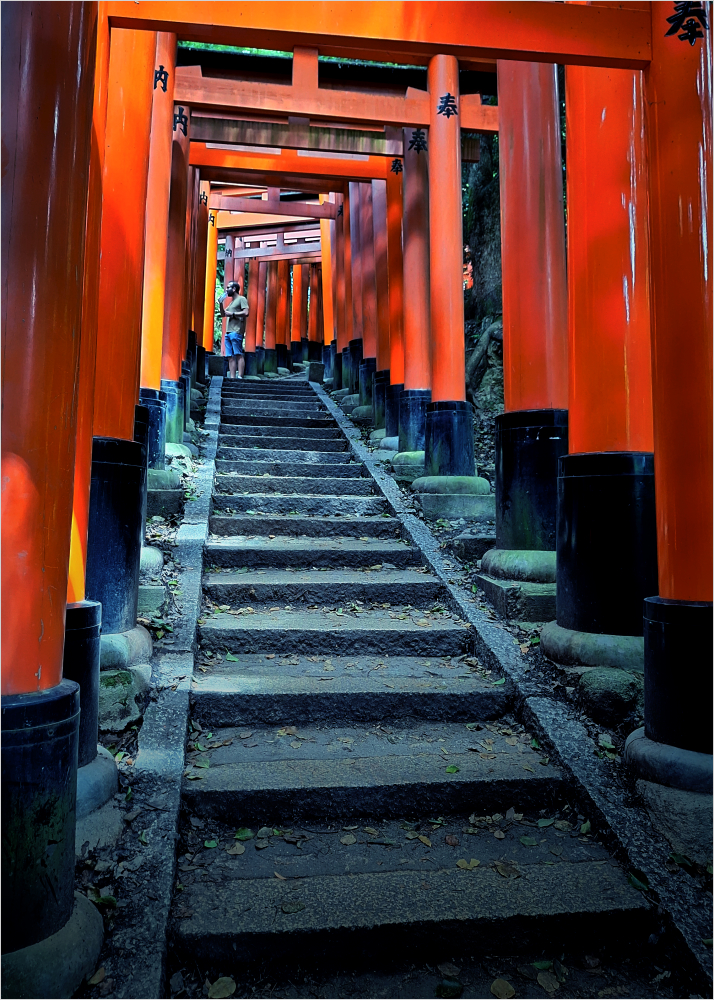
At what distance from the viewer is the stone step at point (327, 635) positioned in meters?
3.72

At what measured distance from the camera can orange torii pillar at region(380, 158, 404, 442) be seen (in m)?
8.80

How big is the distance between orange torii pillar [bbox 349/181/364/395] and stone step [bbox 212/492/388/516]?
6.61 meters

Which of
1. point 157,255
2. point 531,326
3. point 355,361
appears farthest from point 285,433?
point 355,361

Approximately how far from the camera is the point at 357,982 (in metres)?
2.03

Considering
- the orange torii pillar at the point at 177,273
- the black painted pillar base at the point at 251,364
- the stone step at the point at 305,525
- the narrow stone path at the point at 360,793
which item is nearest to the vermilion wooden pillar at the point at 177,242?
the orange torii pillar at the point at 177,273

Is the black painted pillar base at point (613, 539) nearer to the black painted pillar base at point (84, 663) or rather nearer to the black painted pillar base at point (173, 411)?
the black painted pillar base at point (84, 663)

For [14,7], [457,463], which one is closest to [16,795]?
[14,7]

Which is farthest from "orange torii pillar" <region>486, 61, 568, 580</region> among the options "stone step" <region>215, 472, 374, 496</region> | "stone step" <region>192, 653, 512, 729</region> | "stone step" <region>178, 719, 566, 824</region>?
"stone step" <region>215, 472, 374, 496</region>

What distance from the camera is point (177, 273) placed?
8.12 metres

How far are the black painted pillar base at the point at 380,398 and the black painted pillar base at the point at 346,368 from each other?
3621 mm

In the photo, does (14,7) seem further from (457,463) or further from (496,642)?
(457,463)

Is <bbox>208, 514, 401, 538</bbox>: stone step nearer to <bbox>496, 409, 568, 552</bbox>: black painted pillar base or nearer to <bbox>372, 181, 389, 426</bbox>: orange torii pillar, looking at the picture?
<bbox>496, 409, 568, 552</bbox>: black painted pillar base

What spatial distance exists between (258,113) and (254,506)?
4552 mm

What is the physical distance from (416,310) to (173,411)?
9.27 ft
